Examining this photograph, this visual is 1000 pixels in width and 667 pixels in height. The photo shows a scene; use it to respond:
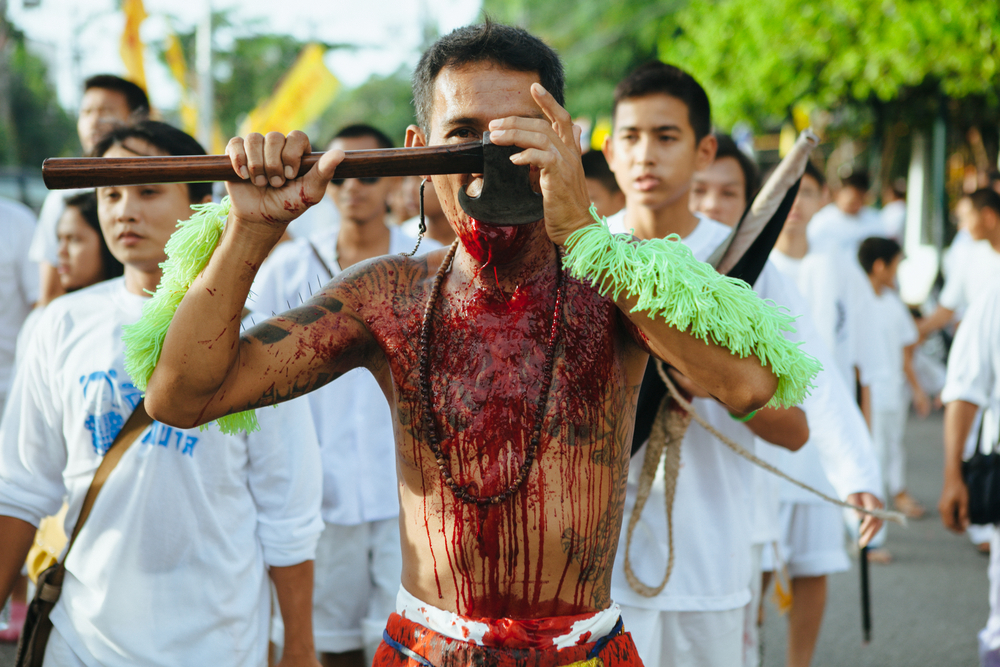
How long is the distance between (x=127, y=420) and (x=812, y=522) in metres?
3.22

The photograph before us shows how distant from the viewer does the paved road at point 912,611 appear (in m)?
4.86

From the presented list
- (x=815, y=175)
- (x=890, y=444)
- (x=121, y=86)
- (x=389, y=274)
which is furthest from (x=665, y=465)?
(x=890, y=444)

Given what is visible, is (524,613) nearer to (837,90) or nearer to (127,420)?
(127,420)

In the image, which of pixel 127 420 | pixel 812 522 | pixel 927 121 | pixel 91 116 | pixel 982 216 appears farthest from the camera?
pixel 927 121

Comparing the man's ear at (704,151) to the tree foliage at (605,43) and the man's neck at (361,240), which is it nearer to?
the man's neck at (361,240)

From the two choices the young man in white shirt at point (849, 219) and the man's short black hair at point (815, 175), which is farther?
the young man in white shirt at point (849, 219)

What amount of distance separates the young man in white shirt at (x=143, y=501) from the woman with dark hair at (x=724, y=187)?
2.44m

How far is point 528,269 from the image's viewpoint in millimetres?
1946

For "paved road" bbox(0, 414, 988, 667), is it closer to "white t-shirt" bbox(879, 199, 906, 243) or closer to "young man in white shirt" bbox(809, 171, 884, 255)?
"young man in white shirt" bbox(809, 171, 884, 255)

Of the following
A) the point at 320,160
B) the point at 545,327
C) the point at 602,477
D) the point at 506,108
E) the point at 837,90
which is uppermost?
the point at 837,90

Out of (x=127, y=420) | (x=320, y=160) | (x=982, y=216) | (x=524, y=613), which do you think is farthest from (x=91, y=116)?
(x=982, y=216)

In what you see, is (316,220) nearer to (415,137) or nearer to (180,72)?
(415,137)

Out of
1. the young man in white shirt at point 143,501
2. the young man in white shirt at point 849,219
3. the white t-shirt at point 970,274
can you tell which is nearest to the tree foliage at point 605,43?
the young man in white shirt at point 849,219

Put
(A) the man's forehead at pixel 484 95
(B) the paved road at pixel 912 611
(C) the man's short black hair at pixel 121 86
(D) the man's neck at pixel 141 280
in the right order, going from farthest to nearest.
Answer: (C) the man's short black hair at pixel 121 86
(B) the paved road at pixel 912 611
(D) the man's neck at pixel 141 280
(A) the man's forehead at pixel 484 95
